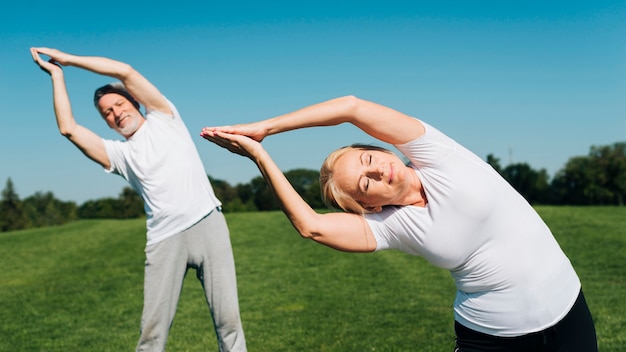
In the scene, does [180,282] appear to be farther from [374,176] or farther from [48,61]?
[374,176]

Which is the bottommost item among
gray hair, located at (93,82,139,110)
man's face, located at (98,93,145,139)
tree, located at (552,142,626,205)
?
tree, located at (552,142,626,205)

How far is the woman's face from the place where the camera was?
2.49m

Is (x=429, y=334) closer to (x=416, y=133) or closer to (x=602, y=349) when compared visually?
(x=602, y=349)

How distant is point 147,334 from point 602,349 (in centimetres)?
448

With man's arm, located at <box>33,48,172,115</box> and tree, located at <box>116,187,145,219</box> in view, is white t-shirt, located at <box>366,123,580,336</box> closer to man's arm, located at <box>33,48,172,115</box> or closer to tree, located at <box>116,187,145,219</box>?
man's arm, located at <box>33,48,172,115</box>

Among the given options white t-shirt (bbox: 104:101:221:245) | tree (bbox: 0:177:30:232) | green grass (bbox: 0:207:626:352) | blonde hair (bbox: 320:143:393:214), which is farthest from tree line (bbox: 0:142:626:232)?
blonde hair (bbox: 320:143:393:214)

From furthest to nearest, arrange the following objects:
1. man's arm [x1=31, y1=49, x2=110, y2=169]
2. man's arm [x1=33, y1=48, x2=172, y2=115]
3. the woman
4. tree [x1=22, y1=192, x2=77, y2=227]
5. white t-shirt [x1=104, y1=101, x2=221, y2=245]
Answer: tree [x1=22, y1=192, x2=77, y2=227] < white t-shirt [x1=104, y1=101, x2=221, y2=245] < man's arm [x1=31, y1=49, x2=110, y2=169] < man's arm [x1=33, y1=48, x2=172, y2=115] < the woman

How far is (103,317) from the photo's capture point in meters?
9.38

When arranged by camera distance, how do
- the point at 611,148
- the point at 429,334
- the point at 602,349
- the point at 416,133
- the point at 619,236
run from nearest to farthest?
the point at 416,133
the point at 602,349
the point at 429,334
the point at 619,236
the point at 611,148

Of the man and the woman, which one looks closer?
the woman

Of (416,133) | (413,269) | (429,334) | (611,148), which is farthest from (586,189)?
(416,133)

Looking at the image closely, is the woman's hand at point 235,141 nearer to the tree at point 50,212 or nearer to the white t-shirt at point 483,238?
the white t-shirt at point 483,238

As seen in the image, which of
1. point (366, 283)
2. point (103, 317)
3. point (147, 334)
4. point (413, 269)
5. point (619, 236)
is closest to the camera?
point (147, 334)

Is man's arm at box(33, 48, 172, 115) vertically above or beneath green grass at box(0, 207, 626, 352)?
above
